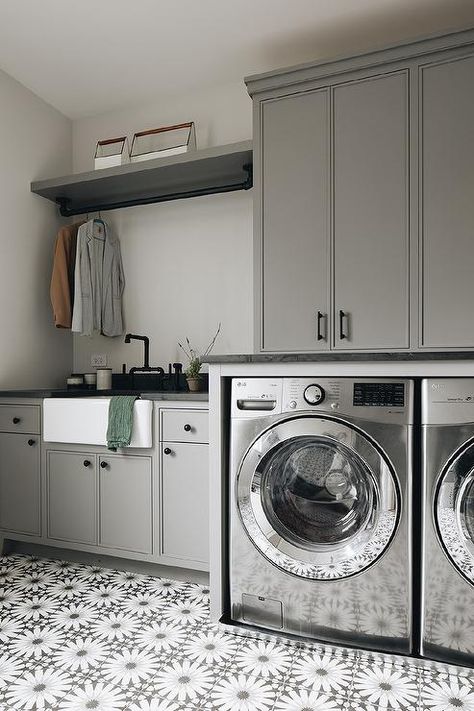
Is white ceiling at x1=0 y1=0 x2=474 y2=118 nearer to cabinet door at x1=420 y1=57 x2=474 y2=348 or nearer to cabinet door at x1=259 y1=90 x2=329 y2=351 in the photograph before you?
cabinet door at x1=420 y1=57 x2=474 y2=348

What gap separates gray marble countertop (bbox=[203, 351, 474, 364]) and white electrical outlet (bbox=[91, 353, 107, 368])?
5.35 ft

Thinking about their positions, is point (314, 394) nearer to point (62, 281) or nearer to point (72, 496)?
point (72, 496)

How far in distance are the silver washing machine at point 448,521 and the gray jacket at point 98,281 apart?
214 cm

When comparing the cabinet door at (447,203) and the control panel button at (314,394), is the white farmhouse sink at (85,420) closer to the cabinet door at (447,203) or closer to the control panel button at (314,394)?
the control panel button at (314,394)

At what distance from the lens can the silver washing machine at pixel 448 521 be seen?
1789 millimetres

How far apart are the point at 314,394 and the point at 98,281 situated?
190 centimetres

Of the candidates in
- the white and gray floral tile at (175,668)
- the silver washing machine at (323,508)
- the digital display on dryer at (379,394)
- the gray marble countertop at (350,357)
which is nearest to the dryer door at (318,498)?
the silver washing machine at (323,508)

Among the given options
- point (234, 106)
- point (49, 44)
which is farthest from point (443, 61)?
point (49, 44)

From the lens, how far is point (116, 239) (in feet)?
11.6

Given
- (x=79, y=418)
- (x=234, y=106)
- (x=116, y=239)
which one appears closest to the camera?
(x=79, y=418)

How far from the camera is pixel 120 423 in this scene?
8.55 feet

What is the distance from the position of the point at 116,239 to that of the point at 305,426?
84.7 inches

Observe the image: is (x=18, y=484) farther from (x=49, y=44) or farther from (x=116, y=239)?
(x=49, y=44)

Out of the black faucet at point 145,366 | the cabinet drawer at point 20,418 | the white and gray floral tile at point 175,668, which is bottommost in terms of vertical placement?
the white and gray floral tile at point 175,668
